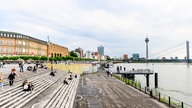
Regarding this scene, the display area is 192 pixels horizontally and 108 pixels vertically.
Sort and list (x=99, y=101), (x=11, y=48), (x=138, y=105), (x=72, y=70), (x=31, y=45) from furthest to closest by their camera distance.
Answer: (x=31, y=45)
(x=11, y=48)
(x=72, y=70)
(x=99, y=101)
(x=138, y=105)

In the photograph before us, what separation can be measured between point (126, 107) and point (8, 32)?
9077 cm

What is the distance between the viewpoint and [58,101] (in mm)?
22531

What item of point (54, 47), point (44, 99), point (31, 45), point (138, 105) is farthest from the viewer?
point (54, 47)

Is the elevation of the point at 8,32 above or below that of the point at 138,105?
above

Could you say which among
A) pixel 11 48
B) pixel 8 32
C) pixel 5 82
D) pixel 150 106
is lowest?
pixel 150 106

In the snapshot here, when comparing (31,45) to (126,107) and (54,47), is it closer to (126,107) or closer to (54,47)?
(54,47)

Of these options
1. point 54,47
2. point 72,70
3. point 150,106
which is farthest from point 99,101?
point 54,47

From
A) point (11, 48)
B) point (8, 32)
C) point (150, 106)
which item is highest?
point (8, 32)

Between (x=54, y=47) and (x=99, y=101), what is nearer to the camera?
(x=99, y=101)

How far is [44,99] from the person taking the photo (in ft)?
72.6

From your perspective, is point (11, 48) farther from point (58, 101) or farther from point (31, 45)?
point (58, 101)

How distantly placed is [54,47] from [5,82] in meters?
107

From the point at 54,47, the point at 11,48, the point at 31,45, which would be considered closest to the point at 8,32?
the point at 11,48

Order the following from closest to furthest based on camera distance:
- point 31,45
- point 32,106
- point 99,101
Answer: point 32,106 → point 99,101 → point 31,45
